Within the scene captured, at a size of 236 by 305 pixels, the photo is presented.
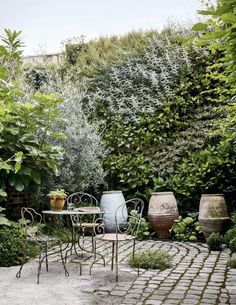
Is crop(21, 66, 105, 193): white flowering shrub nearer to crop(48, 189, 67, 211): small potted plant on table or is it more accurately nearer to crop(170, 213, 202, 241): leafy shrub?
crop(48, 189, 67, 211): small potted plant on table

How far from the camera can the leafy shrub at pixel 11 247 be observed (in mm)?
5039

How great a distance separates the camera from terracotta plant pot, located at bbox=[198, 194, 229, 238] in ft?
20.9

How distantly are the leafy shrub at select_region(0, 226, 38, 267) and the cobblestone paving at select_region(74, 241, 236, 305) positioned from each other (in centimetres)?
107

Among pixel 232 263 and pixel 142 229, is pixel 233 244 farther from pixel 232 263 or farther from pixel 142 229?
pixel 142 229

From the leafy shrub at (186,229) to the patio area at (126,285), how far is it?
1.44 meters

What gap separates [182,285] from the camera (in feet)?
13.0

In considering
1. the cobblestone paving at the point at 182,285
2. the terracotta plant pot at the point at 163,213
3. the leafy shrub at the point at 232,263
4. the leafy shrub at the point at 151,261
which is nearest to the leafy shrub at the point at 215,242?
the cobblestone paving at the point at 182,285

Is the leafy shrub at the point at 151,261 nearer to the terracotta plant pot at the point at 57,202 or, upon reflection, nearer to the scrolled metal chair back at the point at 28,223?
the terracotta plant pot at the point at 57,202

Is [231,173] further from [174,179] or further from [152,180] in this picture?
[152,180]

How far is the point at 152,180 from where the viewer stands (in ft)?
25.2

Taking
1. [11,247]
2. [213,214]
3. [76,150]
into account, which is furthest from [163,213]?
[11,247]

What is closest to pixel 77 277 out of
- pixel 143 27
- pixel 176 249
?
pixel 176 249

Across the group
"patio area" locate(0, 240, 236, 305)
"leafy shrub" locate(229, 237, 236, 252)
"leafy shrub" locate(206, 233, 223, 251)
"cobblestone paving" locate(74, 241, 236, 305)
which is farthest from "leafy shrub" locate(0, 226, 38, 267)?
"leafy shrub" locate(229, 237, 236, 252)

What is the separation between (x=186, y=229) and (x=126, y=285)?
120 inches
